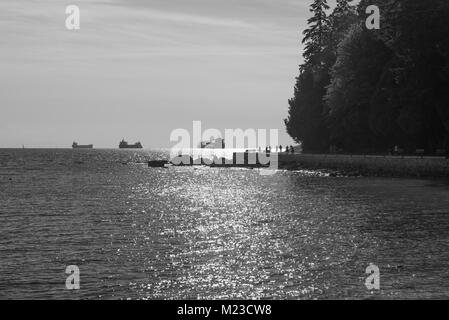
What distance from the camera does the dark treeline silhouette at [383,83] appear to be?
69188 mm

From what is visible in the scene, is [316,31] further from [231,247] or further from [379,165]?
[231,247]

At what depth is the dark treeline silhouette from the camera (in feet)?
227

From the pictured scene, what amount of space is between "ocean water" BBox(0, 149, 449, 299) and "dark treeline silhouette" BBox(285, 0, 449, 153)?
18792mm

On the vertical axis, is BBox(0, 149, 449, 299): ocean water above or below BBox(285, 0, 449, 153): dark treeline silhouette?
Result: below

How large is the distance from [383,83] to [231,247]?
170 ft

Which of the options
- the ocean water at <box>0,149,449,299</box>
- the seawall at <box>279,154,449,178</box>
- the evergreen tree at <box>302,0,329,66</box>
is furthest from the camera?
the evergreen tree at <box>302,0,329,66</box>

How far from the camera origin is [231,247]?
1148 inches

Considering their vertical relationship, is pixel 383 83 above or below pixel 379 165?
above

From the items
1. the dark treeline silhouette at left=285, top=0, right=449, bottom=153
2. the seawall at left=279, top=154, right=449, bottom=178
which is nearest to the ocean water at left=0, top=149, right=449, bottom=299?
the seawall at left=279, top=154, right=449, bottom=178

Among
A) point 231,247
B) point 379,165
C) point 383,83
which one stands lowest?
point 231,247

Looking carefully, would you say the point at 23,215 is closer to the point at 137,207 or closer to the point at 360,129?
the point at 137,207

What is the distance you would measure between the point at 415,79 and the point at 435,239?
142 ft

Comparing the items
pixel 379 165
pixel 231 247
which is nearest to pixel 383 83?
pixel 379 165

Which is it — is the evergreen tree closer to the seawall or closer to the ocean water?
the seawall
